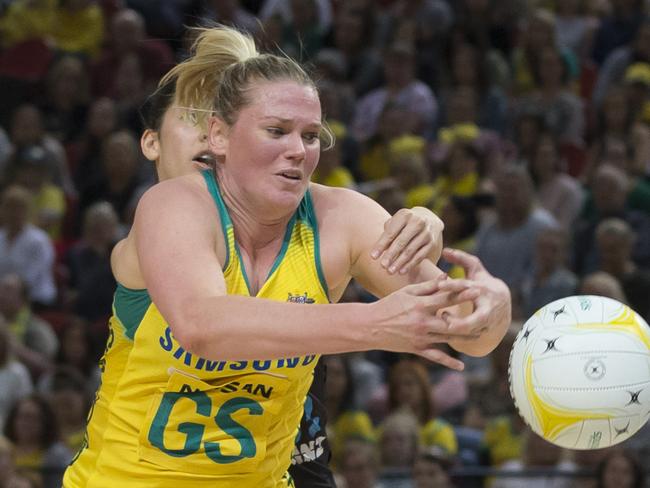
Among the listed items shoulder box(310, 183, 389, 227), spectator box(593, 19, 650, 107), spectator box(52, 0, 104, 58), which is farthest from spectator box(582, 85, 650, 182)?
shoulder box(310, 183, 389, 227)

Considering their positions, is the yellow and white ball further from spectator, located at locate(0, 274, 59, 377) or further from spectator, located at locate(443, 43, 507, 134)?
spectator, located at locate(443, 43, 507, 134)

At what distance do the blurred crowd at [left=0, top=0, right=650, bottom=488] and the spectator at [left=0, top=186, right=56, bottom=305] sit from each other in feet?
0.04

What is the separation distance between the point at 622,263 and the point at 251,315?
4944mm

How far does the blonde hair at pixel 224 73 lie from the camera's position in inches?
124

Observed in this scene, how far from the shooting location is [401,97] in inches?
368

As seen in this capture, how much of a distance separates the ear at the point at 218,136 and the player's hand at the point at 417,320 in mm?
764

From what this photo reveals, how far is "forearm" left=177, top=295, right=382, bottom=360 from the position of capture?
2652 millimetres

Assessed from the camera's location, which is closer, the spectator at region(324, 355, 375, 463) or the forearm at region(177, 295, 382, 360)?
the forearm at region(177, 295, 382, 360)

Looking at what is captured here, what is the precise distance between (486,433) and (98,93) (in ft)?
15.0

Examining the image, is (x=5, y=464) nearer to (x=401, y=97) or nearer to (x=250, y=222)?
(x=250, y=222)

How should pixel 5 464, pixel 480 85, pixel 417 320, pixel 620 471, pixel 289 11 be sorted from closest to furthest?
pixel 417 320, pixel 620 471, pixel 5 464, pixel 480 85, pixel 289 11

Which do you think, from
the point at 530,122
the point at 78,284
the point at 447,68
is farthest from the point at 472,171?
the point at 78,284

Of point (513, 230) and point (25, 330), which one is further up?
point (513, 230)

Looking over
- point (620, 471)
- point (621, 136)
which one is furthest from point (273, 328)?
point (621, 136)
